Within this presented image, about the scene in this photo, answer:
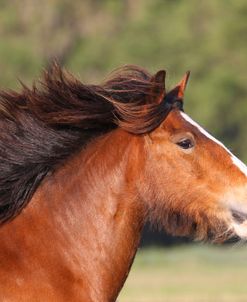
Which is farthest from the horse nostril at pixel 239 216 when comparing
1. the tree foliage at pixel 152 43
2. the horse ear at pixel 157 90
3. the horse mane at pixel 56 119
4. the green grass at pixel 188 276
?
the tree foliage at pixel 152 43

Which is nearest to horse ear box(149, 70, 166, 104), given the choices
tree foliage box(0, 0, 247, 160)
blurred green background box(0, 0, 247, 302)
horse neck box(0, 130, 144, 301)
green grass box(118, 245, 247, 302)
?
horse neck box(0, 130, 144, 301)

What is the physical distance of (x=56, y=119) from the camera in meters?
5.95

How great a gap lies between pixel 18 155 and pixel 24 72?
1669 inches

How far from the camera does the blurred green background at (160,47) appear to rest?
46.5 metres

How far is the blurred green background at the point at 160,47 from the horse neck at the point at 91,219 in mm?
32269

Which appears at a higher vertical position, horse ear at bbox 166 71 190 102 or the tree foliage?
horse ear at bbox 166 71 190 102

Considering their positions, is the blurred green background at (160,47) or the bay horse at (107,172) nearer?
the bay horse at (107,172)

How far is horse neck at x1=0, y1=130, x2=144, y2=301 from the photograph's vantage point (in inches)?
224

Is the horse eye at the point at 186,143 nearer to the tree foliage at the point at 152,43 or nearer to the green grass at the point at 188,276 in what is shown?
the green grass at the point at 188,276

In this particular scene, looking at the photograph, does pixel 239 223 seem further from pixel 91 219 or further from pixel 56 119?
pixel 56 119

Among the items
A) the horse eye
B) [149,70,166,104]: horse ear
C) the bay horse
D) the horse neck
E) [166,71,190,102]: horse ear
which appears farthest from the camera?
[166,71,190,102]: horse ear

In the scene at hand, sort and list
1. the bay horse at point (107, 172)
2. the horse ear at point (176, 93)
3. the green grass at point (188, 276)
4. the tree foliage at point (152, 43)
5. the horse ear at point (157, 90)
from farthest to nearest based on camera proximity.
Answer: the tree foliage at point (152, 43) → the green grass at point (188, 276) → the horse ear at point (176, 93) → the horse ear at point (157, 90) → the bay horse at point (107, 172)

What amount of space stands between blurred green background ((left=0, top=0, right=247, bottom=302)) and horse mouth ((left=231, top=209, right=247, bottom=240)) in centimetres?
3218

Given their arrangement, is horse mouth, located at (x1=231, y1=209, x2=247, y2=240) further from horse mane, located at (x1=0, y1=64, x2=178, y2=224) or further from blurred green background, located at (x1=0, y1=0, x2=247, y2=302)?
blurred green background, located at (x1=0, y1=0, x2=247, y2=302)
